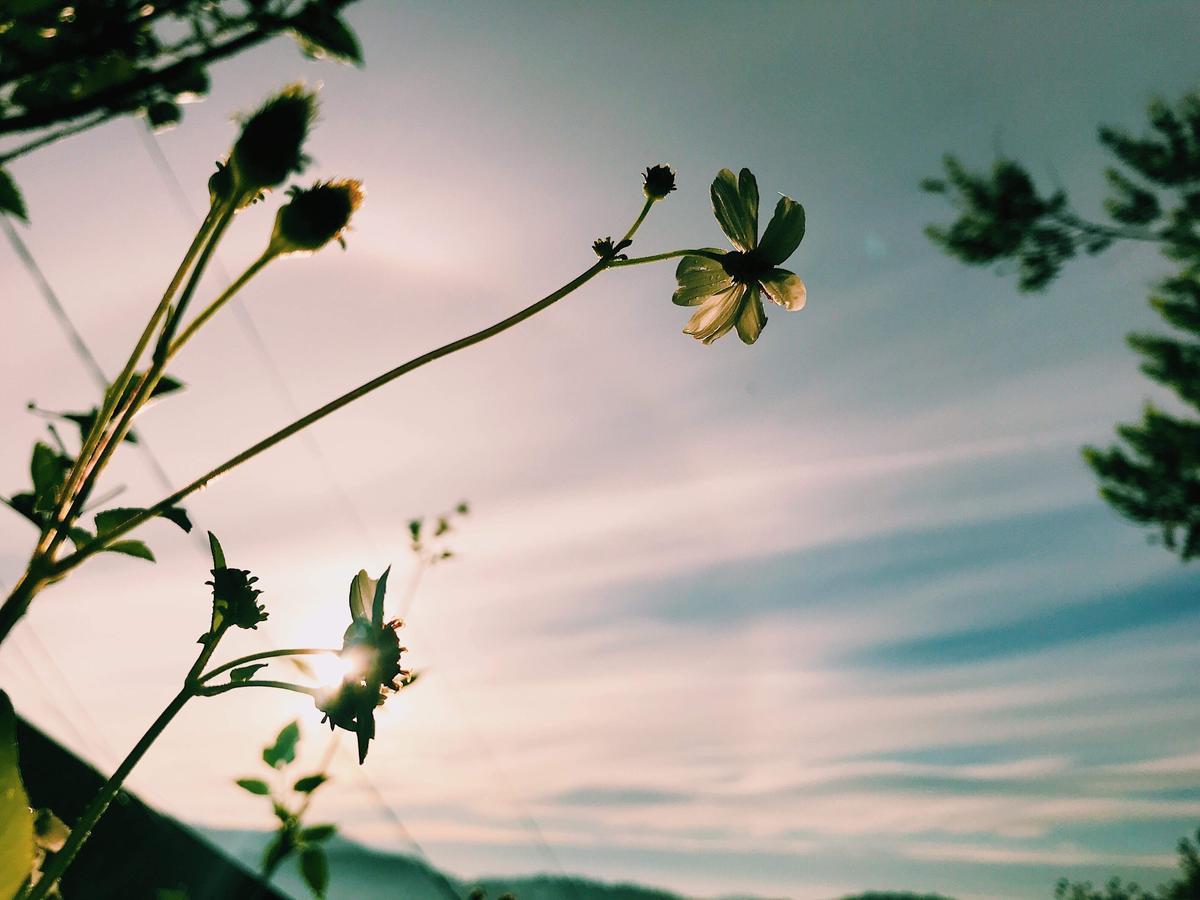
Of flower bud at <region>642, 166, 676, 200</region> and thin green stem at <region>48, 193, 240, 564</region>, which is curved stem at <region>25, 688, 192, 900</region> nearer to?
thin green stem at <region>48, 193, 240, 564</region>

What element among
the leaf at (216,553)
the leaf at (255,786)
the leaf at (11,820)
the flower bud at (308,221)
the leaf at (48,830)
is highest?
the leaf at (255,786)

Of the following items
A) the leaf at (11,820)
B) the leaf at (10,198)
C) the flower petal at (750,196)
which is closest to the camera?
the leaf at (11,820)

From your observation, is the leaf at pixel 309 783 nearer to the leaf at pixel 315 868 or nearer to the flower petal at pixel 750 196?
the leaf at pixel 315 868

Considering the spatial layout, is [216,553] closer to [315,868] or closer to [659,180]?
[659,180]

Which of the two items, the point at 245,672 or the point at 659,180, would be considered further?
the point at 659,180

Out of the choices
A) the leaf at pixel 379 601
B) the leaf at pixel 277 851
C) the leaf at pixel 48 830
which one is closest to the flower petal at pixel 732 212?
the leaf at pixel 379 601

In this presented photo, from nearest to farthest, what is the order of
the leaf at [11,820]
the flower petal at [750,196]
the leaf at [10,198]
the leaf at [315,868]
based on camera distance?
the leaf at [11,820], the leaf at [10,198], the flower petal at [750,196], the leaf at [315,868]

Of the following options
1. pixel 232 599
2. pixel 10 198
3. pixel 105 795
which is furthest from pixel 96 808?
pixel 10 198
